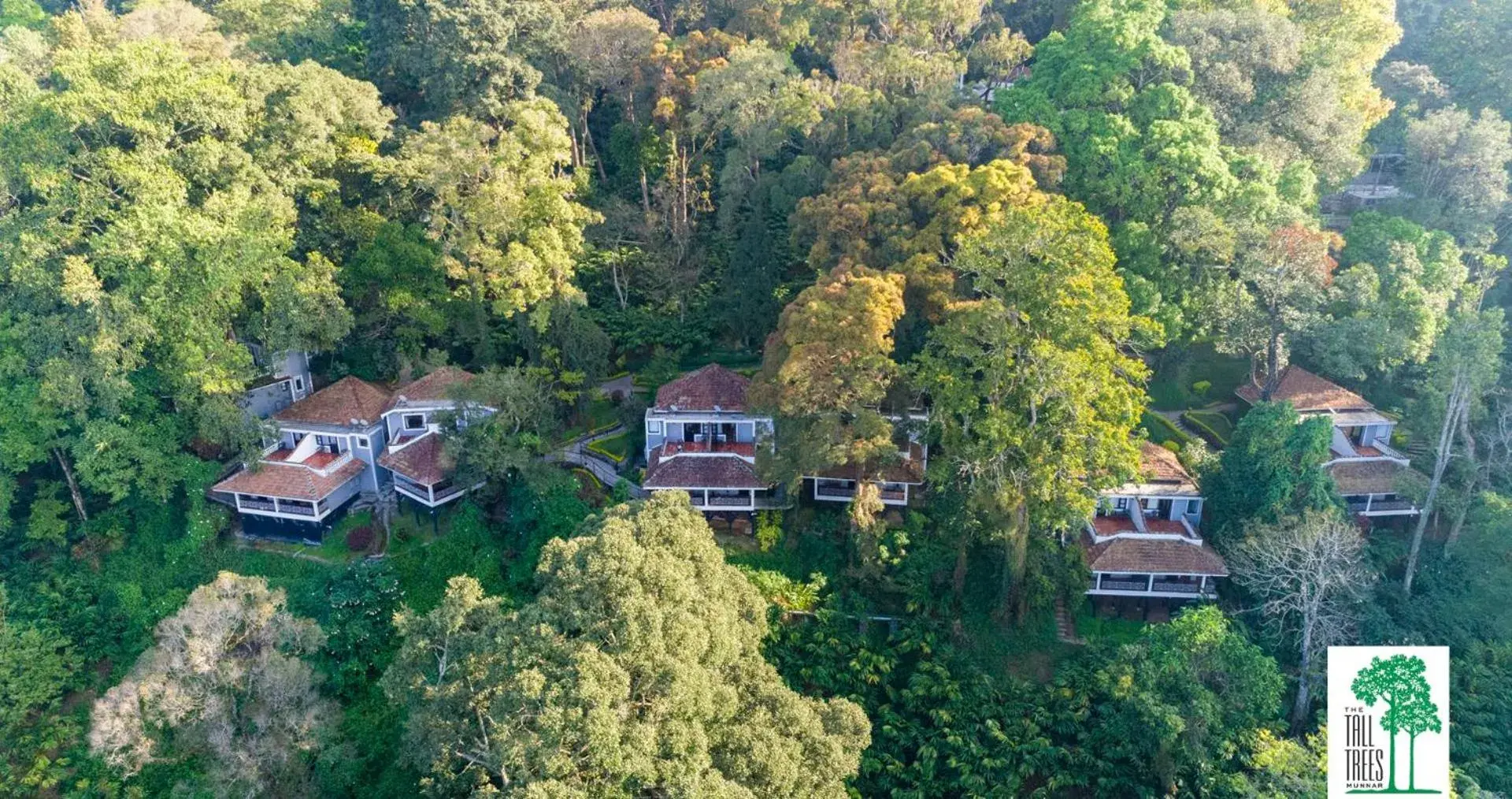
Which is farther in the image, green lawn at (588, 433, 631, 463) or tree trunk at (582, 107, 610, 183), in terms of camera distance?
tree trunk at (582, 107, 610, 183)

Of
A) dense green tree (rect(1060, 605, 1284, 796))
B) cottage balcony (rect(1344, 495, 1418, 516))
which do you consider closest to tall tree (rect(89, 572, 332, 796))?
dense green tree (rect(1060, 605, 1284, 796))

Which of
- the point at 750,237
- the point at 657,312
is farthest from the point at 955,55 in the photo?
the point at 657,312

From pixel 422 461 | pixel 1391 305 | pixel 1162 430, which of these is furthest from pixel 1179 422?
pixel 422 461

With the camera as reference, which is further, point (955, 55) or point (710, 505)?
point (955, 55)

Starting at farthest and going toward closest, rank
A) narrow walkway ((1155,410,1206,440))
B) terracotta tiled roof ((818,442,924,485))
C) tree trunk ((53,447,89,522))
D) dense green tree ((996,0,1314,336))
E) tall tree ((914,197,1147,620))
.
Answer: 1. narrow walkway ((1155,410,1206,440))
2. tree trunk ((53,447,89,522))
3. dense green tree ((996,0,1314,336))
4. terracotta tiled roof ((818,442,924,485))
5. tall tree ((914,197,1147,620))

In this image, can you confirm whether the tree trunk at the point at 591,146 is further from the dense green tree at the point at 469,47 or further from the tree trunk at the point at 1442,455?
the tree trunk at the point at 1442,455

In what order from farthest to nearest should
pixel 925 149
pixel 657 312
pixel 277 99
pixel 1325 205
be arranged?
pixel 1325 205, pixel 657 312, pixel 277 99, pixel 925 149

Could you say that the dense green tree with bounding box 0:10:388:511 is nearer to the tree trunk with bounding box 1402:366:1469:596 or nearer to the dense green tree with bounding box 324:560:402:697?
the dense green tree with bounding box 324:560:402:697

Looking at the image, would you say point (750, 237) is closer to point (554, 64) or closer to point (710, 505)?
point (710, 505)
